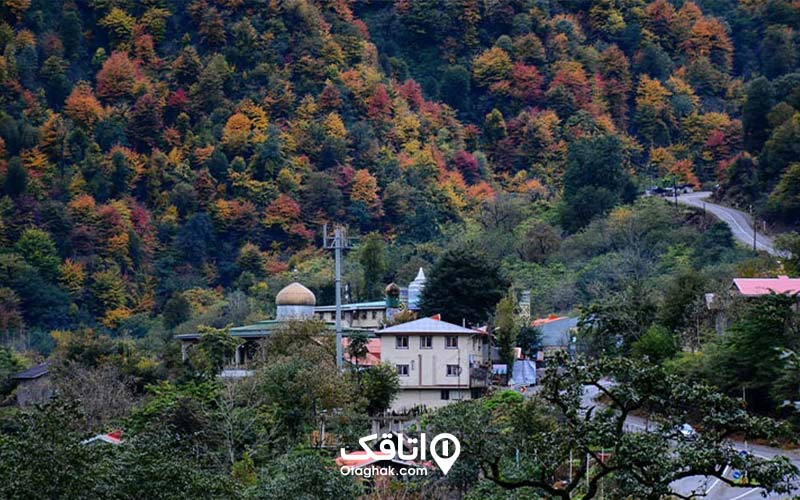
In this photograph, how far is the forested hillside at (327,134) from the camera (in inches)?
3378

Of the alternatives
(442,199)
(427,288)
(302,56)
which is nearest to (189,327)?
(427,288)

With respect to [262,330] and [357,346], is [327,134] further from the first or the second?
[357,346]

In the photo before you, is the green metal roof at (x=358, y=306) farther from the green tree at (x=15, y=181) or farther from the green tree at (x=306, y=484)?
the green tree at (x=15, y=181)

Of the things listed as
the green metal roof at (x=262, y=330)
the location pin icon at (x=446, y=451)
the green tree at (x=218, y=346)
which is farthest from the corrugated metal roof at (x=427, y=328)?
the location pin icon at (x=446, y=451)

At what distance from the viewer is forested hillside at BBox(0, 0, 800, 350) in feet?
282

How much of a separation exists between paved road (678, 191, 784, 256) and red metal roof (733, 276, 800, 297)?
54.1 feet

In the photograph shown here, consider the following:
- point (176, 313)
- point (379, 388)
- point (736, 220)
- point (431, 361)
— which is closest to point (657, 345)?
point (431, 361)

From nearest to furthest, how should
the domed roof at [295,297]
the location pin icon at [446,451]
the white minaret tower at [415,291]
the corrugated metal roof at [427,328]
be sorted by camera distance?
the location pin icon at [446,451], the corrugated metal roof at [427,328], the white minaret tower at [415,291], the domed roof at [295,297]

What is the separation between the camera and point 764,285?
50.0m

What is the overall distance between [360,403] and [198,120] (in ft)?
208

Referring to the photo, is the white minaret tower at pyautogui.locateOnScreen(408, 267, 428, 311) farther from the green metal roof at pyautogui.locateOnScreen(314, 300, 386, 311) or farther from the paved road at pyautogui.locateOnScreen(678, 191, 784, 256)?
the paved road at pyautogui.locateOnScreen(678, 191, 784, 256)

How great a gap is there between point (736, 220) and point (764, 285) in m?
31.5

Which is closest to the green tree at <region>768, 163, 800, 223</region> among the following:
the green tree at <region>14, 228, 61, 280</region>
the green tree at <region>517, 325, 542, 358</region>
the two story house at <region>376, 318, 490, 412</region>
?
the green tree at <region>517, 325, 542, 358</region>

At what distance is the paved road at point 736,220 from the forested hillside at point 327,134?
4.48ft
